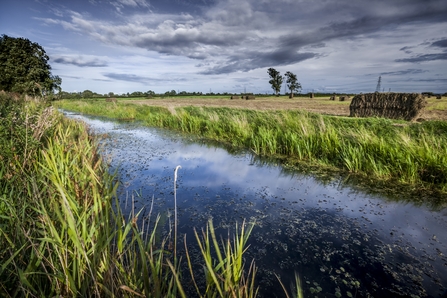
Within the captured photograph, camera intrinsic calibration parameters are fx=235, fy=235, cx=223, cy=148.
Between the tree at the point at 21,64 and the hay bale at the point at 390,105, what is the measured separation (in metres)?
21.0

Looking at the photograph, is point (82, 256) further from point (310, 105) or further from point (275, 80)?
point (275, 80)

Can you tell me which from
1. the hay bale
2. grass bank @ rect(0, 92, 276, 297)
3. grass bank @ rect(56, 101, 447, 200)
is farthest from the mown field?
grass bank @ rect(0, 92, 276, 297)

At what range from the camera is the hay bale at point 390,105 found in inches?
530

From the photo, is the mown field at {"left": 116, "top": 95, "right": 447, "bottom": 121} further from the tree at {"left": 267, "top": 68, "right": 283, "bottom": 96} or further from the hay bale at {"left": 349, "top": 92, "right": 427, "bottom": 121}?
the tree at {"left": 267, "top": 68, "right": 283, "bottom": 96}

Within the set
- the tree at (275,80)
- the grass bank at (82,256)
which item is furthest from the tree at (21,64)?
the tree at (275,80)

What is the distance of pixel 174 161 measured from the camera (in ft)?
24.5

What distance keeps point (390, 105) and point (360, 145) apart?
10.4 meters

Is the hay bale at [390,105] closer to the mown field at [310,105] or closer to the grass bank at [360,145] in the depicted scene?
the mown field at [310,105]

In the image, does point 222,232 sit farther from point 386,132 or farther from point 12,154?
point 386,132

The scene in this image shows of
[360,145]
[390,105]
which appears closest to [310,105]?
[390,105]

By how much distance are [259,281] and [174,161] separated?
17.4 feet

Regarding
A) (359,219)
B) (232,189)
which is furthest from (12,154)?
(359,219)

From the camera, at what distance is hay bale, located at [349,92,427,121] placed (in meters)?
13.5

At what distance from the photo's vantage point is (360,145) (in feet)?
22.0
